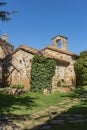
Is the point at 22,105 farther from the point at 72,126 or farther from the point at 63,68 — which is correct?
the point at 63,68

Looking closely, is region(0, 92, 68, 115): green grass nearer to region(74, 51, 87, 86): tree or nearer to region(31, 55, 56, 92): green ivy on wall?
region(31, 55, 56, 92): green ivy on wall

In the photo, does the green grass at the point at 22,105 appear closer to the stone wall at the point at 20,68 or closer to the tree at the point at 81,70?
the stone wall at the point at 20,68

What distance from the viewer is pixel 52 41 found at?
108 feet

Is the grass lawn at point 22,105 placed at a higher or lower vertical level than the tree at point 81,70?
lower

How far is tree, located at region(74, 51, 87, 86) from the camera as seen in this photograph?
1086 inches

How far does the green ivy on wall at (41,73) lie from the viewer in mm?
23578

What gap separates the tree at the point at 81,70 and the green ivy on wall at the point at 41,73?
14.2 ft

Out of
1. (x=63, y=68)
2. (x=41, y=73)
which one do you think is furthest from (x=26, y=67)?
(x=63, y=68)

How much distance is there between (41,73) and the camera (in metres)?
23.8

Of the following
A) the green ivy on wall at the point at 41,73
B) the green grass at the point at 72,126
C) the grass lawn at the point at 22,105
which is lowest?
the green grass at the point at 72,126

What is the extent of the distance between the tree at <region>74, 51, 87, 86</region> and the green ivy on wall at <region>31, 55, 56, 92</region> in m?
4.33

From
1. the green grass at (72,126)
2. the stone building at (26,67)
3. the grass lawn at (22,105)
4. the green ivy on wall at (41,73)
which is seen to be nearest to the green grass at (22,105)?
the grass lawn at (22,105)

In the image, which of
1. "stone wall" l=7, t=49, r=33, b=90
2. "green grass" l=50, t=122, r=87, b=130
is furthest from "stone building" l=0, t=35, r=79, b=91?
"green grass" l=50, t=122, r=87, b=130

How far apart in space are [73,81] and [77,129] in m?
19.7
